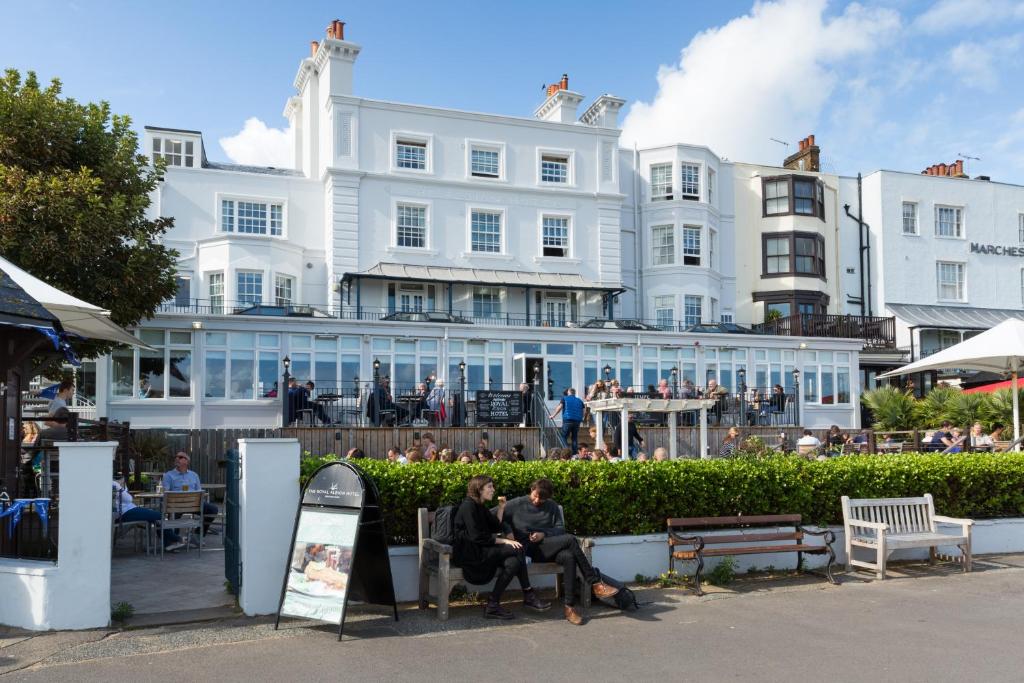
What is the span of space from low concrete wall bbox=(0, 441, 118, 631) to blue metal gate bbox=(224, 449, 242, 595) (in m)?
1.25

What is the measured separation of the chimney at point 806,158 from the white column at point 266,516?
34235 millimetres

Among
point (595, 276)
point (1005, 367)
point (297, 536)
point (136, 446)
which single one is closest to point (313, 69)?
point (595, 276)

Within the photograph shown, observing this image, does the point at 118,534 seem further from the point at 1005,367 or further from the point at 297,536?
the point at 1005,367

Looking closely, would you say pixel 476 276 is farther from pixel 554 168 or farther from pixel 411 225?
pixel 554 168

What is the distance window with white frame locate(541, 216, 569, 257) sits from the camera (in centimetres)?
3228

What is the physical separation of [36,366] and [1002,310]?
1534 inches

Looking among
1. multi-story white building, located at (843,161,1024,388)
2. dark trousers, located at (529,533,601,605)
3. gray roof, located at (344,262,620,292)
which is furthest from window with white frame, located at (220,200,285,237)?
multi-story white building, located at (843,161,1024,388)

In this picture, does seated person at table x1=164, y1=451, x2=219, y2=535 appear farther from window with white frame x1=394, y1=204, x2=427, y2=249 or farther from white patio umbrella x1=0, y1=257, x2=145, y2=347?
window with white frame x1=394, y1=204, x2=427, y2=249

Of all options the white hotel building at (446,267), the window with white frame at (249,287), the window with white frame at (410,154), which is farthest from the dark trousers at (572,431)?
the window with white frame at (410,154)

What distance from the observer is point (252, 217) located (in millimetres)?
29797

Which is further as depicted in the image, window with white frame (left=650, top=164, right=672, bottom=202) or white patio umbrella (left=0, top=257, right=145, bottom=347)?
window with white frame (left=650, top=164, right=672, bottom=202)

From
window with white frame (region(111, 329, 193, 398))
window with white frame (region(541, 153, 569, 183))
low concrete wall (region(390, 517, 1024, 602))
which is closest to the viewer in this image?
low concrete wall (region(390, 517, 1024, 602))

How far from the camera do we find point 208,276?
92.3 ft

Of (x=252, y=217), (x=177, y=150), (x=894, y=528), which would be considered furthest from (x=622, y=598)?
(x=177, y=150)
